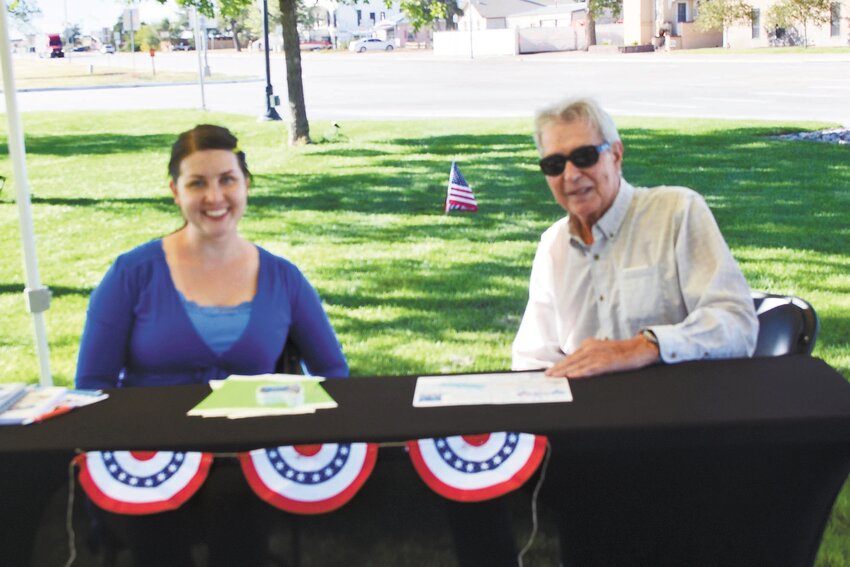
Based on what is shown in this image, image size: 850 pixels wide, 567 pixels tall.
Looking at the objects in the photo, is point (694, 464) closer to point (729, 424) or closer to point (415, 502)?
point (729, 424)

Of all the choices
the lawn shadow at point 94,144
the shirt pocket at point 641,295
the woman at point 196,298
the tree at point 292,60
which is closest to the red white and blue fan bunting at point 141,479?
the woman at point 196,298

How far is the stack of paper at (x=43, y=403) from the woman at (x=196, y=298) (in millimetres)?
301

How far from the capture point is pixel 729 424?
91.2 inches

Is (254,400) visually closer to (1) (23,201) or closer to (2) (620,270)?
(2) (620,270)

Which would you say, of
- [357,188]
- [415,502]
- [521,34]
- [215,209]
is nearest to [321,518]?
[415,502]

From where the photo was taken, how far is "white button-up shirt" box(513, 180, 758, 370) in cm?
284

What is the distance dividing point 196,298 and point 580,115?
120 cm

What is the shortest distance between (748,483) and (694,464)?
14cm

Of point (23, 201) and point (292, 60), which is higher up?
point (292, 60)

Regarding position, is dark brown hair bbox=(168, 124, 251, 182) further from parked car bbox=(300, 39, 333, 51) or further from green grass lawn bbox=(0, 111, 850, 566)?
parked car bbox=(300, 39, 333, 51)

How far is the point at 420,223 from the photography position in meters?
9.99

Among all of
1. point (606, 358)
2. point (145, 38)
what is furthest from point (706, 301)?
point (145, 38)

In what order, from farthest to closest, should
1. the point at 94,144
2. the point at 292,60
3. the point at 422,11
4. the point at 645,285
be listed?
the point at 94,144 < the point at 292,60 < the point at 422,11 < the point at 645,285

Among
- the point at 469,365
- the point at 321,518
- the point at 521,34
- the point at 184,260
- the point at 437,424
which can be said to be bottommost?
the point at 469,365
